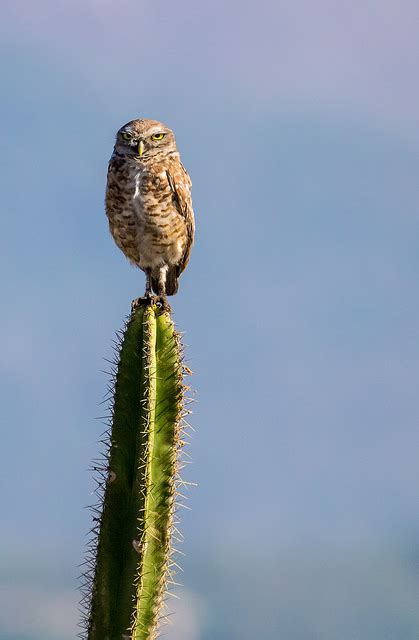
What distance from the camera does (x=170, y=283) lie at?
10.6 meters

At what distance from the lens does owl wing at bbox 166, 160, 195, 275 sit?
997 cm

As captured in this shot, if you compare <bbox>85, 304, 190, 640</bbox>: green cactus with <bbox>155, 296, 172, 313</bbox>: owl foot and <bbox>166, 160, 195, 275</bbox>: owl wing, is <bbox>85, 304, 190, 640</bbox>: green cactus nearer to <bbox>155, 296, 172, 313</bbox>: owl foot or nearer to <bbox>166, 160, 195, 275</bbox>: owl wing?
<bbox>155, 296, 172, 313</bbox>: owl foot

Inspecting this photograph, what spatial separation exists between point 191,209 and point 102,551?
16.7ft

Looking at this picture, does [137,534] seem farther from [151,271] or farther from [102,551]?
[151,271]

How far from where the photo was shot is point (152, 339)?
614 centimetres

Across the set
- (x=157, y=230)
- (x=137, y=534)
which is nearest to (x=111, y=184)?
(x=157, y=230)

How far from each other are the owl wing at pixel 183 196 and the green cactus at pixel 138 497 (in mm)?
4002

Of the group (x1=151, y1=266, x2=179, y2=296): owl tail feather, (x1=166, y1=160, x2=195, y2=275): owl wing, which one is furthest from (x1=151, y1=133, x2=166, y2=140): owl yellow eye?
(x1=151, y1=266, x2=179, y2=296): owl tail feather

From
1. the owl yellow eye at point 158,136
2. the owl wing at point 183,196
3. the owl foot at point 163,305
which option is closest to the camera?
the owl foot at point 163,305

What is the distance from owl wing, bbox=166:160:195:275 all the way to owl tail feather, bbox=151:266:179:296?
3.0 inches

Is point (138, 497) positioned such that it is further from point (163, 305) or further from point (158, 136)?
point (158, 136)

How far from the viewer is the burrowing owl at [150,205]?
9773mm

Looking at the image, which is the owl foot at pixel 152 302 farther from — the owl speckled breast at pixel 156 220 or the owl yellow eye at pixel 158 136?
the owl yellow eye at pixel 158 136

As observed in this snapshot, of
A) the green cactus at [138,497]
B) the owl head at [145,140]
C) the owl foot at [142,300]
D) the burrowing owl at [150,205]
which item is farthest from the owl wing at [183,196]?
the green cactus at [138,497]
